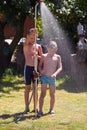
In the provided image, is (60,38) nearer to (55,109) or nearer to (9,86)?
(9,86)

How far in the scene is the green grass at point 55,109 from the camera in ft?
20.1

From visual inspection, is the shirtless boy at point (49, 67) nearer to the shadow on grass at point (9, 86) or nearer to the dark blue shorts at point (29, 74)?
the dark blue shorts at point (29, 74)

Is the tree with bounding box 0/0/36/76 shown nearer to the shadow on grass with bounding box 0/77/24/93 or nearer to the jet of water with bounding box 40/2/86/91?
the shadow on grass with bounding box 0/77/24/93

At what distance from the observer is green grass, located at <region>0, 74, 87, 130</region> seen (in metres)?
6.12

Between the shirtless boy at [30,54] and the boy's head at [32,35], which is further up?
the boy's head at [32,35]

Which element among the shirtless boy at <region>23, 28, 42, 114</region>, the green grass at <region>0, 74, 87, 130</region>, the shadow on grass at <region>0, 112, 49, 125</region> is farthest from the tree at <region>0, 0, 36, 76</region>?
the shadow on grass at <region>0, 112, 49, 125</region>

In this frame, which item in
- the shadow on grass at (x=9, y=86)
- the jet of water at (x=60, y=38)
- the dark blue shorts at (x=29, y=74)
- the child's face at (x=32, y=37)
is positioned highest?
the child's face at (x=32, y=37)

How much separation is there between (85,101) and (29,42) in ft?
6.48

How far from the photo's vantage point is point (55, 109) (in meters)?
7.34

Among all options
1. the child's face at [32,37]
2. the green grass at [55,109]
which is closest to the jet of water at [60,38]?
the green grass at [55,109]

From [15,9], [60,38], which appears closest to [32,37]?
[15,9]

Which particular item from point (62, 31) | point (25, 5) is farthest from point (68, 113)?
point (62, 31)

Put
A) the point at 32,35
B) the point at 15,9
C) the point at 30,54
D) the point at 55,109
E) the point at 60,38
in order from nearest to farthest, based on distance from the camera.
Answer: the point at 32,35 < the point at 30,54 < the point at 55,109 < the point at 15,9 < the point at 60,38

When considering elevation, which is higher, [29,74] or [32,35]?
[32,35]
